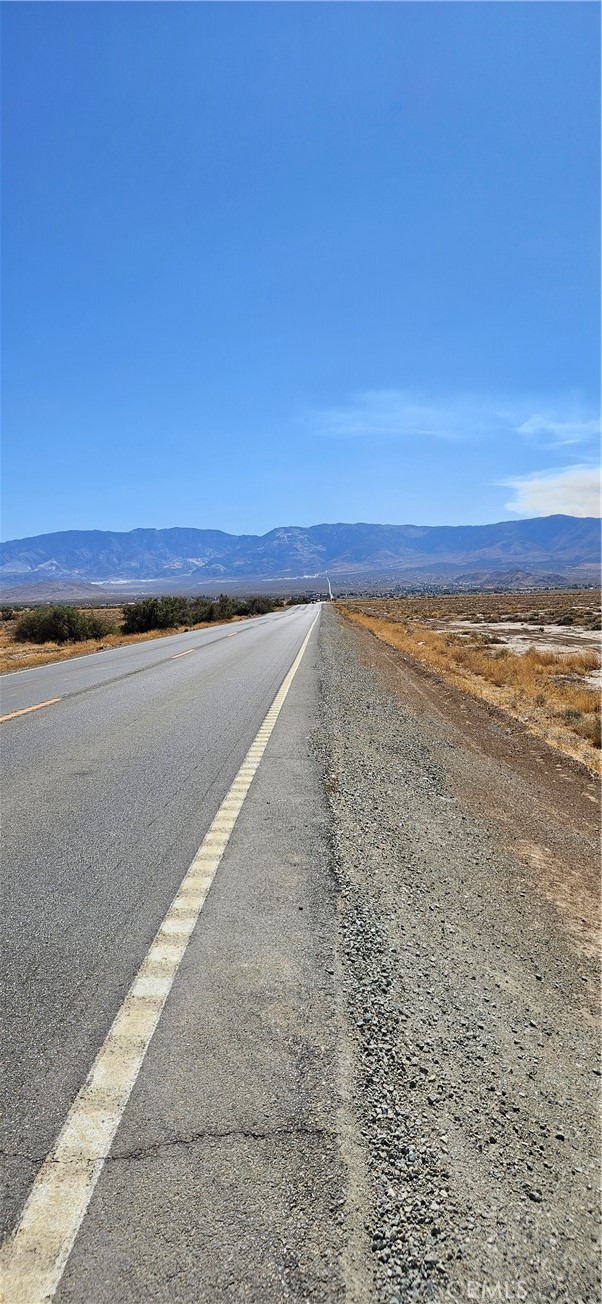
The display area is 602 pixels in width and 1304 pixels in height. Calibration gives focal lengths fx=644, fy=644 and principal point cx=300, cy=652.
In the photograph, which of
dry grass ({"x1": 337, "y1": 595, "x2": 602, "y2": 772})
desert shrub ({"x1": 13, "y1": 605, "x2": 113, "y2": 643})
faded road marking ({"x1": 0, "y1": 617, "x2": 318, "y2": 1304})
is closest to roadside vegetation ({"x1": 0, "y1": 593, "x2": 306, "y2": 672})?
desert shrub ({"x1": 13, "y1": 605, "x2": 113, "y2": 643})

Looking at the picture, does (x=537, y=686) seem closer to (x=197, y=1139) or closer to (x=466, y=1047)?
(x=466, y=1047)

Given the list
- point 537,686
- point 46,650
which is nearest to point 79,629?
point 46,650

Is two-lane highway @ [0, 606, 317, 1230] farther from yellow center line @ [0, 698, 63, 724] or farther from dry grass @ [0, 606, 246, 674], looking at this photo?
dry grass @ [0, 606, 246, 674]

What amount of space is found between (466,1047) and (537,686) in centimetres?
1532

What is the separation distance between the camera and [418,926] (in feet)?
11.7

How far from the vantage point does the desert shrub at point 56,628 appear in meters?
33.0

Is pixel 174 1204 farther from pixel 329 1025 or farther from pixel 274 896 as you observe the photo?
pixel 274 896

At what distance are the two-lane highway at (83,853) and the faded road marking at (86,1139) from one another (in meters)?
0.05

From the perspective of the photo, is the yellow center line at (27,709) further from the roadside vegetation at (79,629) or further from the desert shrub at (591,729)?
the roadside vegetation at (79,629)

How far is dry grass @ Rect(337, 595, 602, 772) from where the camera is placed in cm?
1126

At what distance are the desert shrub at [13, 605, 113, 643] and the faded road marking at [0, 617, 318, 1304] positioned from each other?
105 ft

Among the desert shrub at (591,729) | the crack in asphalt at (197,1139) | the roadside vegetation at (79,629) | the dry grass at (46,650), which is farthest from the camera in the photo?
the roadside vegetation at (79,629)

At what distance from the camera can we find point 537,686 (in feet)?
55.1

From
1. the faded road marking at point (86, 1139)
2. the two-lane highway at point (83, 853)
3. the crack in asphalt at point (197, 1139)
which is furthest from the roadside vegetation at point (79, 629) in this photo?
the crack in asphalt at point (197, 1139)
